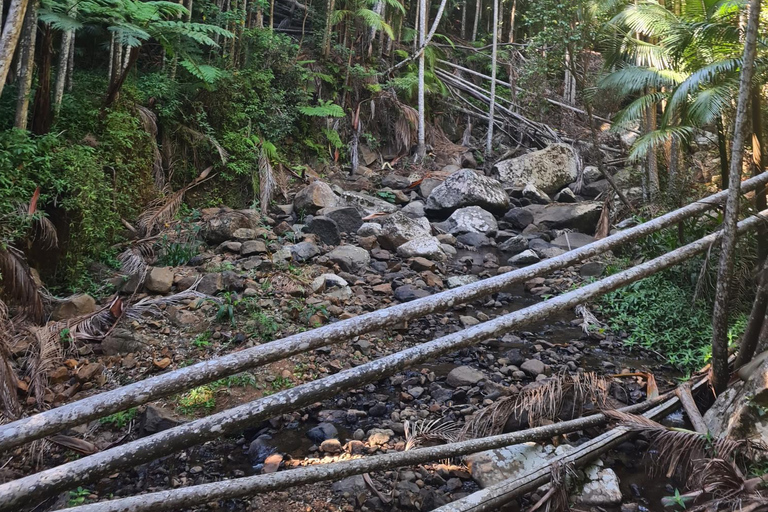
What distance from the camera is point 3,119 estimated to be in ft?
15.9

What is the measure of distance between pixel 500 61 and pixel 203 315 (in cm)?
1392

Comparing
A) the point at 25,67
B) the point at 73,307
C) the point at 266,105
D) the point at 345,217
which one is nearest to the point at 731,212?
the point at 73,307

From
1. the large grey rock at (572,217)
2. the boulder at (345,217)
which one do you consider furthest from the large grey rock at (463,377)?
the large grey rock at (572,217)

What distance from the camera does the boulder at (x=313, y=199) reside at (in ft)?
28.0

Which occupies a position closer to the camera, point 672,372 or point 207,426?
point 207,426

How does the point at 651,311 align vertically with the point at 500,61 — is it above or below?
below

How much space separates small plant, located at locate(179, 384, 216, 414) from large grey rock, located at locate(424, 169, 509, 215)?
22.9 ft

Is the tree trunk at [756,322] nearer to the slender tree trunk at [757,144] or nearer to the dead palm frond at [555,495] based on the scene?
the slender tree trunk at [757,144]

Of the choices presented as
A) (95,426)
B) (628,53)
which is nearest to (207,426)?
(95,426)

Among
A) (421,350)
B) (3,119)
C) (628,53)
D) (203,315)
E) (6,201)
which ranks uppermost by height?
(628,53)

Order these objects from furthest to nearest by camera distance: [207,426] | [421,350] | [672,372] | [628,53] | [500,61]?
1. [500,61]
2. [628,53]
3. [672,372]
4. [421,350]
5. [207,426]

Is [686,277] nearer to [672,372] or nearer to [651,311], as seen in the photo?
[651,311]

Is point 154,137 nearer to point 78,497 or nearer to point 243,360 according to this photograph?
point 78,497

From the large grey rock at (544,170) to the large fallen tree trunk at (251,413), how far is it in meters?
8.52
